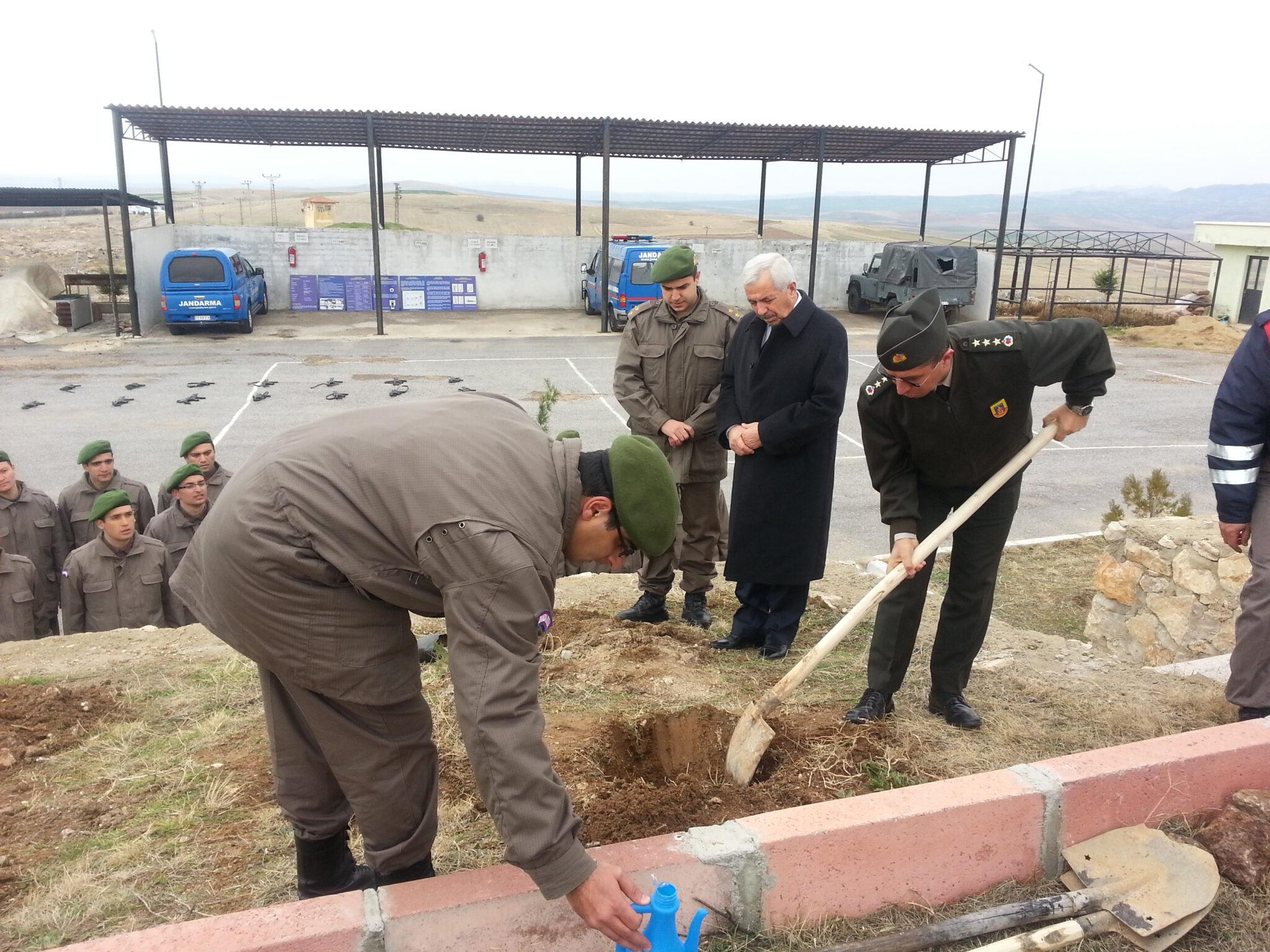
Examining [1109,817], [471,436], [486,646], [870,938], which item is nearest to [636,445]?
[471,436]

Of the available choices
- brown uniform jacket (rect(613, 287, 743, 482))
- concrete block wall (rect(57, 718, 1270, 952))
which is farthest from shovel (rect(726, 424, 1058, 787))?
brown uniform jacket (rect(613, 287, 743, 482))

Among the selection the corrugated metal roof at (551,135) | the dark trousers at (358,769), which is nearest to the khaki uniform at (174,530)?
the dark trousers at (358,769)

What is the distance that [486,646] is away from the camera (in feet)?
5.81

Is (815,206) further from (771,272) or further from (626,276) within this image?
(771,272)

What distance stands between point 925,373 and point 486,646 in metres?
1.87

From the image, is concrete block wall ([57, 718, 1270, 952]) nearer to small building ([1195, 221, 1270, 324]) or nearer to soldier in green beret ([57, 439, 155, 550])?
soldier in green beret ([57, 439, 155, 550])

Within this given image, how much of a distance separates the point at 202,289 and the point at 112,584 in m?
16.0

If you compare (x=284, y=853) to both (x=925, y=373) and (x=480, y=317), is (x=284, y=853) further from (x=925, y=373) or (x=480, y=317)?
(x=480, y=317)

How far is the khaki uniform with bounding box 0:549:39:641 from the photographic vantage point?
5.27 m

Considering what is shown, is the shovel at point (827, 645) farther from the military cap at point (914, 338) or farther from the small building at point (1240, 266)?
the small building at point (1240, 266)

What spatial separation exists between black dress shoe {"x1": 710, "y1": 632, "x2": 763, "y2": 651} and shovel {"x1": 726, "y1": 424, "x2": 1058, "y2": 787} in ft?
3.81

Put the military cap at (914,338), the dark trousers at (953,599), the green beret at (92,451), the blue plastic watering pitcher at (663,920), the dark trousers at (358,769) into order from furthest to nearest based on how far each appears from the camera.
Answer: the green beret at (92,451), the dark trousers at (953,599), the military cap at (914,338), the dark trousers at (358,769), the blue plastic watering pitcher at (663,920)

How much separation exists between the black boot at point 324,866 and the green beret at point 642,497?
1.18 meters

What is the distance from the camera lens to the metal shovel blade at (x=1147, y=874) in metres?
2.42
